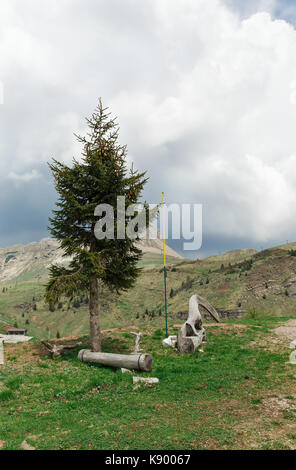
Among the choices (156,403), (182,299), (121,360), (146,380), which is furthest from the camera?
(182,299)

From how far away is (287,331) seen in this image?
2500 centimetres

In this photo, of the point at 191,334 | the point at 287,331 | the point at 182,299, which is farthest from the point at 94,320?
the point at 182,299

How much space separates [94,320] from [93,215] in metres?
6.72

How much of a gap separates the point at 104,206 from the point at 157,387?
35.5 ft

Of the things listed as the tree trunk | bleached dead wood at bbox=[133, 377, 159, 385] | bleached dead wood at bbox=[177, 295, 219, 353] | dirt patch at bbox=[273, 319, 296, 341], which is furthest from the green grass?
dirt patch at bbox=[273, 319, 296, 341]

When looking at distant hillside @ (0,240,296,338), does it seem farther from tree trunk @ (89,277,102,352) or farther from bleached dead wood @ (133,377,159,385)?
bleached dead wood @ (133,377,159,385)

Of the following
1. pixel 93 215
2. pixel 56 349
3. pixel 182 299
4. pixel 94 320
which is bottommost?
pixel 182 299

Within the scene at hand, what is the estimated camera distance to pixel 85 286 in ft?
60.5

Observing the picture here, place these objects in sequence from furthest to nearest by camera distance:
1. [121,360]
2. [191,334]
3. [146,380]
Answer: [191,334] < [121,360] < [146,380]

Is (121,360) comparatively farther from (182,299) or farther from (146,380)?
(182,299)

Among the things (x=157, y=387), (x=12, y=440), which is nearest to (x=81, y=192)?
(x=157, y=387)

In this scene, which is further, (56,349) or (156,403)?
(56,349)

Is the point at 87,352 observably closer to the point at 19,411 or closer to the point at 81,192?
the point at 19,411

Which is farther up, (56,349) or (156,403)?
(56,349)
